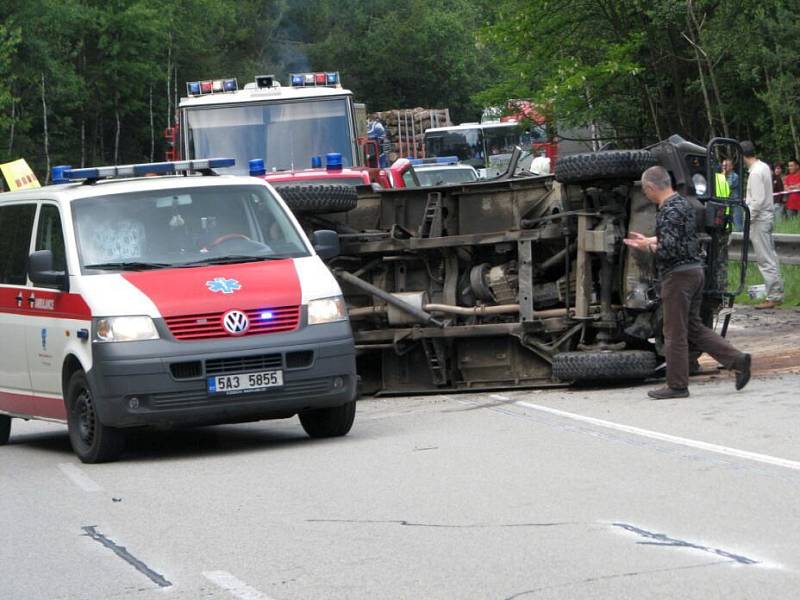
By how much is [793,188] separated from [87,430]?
2327 centimetres

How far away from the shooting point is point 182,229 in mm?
11289

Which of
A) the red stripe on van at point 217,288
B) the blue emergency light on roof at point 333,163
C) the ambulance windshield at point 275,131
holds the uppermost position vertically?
the ambulance windshield at point 275,131

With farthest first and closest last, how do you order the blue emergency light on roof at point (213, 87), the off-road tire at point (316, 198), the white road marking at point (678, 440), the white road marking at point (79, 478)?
the blue emergency light on roof at point (213, 87) → the off-road tire at point (316, 198) → the white road marking at point (79, 478) → the white road marking at point (678, 440)

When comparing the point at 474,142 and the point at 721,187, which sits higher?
the point at 474,142

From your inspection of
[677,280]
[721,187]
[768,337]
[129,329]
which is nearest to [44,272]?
[129,329]

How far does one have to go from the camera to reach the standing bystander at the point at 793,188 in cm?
3148

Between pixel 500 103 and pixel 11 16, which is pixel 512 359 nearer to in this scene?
pixel 500 103

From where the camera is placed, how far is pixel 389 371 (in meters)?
14.3

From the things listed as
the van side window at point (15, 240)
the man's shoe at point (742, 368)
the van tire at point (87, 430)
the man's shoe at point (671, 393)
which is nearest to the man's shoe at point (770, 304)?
the man's shoe at point (742, 368)

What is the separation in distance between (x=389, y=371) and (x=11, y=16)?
159 feet

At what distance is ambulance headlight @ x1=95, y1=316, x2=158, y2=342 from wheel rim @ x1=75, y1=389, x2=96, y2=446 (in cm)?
56

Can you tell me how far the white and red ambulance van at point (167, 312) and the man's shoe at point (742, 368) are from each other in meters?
3.05

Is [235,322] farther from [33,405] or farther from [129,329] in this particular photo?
[33,405]

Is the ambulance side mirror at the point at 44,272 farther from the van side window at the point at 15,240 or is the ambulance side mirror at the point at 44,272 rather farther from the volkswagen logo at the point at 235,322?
the volkswagen logo at the point at 235,322
